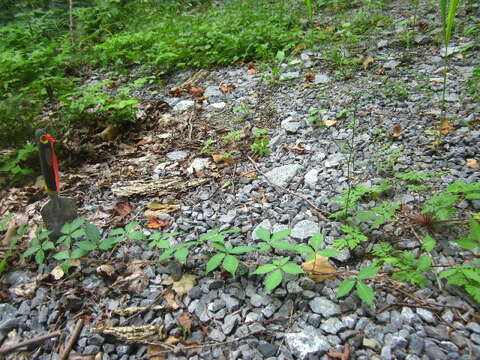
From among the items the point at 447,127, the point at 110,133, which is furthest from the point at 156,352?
the point at 447,127

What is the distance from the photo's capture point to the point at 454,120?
253 centimetres

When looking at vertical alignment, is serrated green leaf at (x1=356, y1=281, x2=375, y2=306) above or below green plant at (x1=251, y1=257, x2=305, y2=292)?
below

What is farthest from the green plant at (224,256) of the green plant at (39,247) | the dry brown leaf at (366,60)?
the dry brown leaf at (366,60)

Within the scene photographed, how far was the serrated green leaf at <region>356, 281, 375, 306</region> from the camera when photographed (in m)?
1.43

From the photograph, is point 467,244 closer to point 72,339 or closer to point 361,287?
point 361,287

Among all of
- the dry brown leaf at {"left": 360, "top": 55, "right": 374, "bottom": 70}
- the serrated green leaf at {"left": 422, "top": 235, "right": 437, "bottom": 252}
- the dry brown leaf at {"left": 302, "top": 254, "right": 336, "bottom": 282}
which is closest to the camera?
the serrated green leaf at {"left": 422, "top": 235, "right": 437, "bottom": 252}

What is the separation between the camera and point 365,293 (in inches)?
57.3

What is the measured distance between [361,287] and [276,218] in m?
0.74

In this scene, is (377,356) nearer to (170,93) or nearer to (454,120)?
(454,120)

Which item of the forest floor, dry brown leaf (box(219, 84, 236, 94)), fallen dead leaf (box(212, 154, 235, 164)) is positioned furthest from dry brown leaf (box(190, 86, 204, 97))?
fallen dead leaf (box(212, 154, 235, 164))

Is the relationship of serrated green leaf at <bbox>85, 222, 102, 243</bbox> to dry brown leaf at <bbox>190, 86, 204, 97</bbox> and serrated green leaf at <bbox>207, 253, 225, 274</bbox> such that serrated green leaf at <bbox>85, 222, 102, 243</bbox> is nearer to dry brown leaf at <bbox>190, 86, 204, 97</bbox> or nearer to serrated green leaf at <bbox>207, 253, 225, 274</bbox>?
serrated green leaf at <bbox>207, 253, 225, 274</bbox>

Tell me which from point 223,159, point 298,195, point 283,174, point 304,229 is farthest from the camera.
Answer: point 223,159

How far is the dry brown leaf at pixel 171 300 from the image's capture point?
5.53ft

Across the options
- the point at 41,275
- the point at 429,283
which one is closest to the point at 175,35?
the point at 41,275
